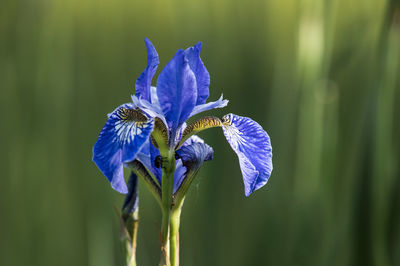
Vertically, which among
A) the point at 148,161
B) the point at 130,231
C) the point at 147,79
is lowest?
the point at 130,231

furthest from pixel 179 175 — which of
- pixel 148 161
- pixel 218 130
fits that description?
pixel 218 130

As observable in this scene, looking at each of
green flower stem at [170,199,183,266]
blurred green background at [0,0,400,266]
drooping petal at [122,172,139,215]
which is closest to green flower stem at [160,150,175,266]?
green flower stem at [170,199,183,266]

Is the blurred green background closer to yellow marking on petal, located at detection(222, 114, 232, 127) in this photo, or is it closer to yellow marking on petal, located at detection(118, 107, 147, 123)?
yellow marking on petal, located at detection(222, 114, 232, 127)

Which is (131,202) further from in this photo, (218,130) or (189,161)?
(218,130)

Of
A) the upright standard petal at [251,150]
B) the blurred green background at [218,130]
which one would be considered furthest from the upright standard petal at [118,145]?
the blurred green background at [218,130]

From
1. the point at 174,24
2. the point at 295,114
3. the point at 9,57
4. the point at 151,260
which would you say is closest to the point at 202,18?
the point at 174,24

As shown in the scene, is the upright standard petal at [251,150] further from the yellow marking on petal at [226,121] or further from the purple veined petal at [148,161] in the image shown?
the purple veined petal at [148,161]

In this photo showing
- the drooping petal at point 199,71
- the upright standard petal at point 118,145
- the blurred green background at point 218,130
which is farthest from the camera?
the blurred green background at point 218,130
